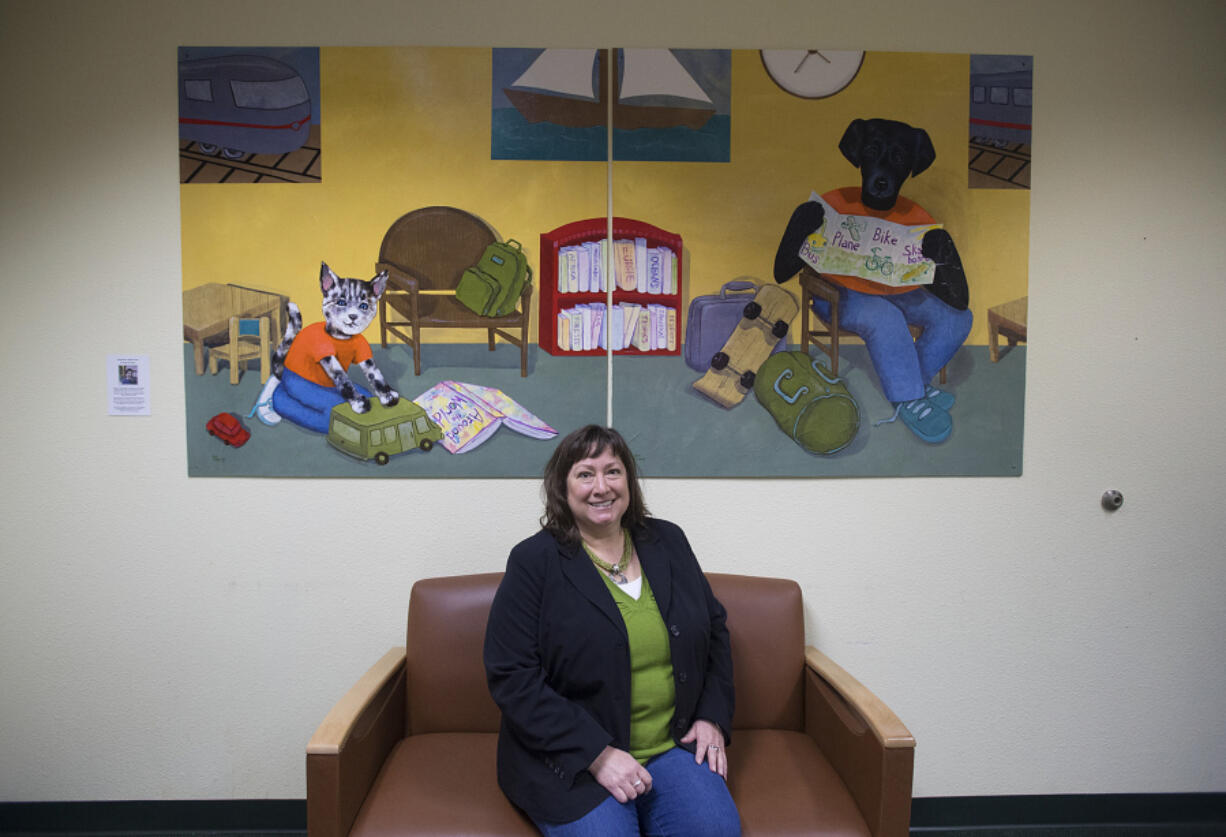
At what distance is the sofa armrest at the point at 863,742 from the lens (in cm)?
164

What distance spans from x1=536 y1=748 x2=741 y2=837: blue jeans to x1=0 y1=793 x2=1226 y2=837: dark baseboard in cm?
114

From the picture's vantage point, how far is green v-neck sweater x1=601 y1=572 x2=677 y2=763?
5.46 ft

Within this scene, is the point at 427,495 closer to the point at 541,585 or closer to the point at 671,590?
the point at 541,585

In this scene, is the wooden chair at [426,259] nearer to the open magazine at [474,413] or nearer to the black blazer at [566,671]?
the open magazine at [474,413]

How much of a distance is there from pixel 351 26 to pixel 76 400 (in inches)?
57.8

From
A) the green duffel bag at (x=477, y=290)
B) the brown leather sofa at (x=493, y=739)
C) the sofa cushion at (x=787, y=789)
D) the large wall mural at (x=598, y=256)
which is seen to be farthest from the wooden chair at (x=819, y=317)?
the sofa cushion at (x=787, y=789)

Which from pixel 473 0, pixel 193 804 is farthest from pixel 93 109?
pixel 193 804

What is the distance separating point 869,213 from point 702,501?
3.48 feet

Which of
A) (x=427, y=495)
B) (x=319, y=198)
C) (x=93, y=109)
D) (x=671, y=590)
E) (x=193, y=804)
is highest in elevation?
(x=93, y=109)

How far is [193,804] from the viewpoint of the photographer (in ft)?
7.54

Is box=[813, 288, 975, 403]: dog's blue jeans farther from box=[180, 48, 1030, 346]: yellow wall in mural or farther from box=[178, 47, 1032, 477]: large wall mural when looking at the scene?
box=[180, 48, 1030, 346]: yellow wall in mural

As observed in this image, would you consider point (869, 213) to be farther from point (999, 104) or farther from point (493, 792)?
point (493, 792)

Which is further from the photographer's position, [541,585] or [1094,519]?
[1094,519]

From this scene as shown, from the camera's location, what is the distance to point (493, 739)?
2016mm
